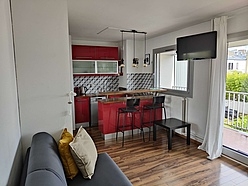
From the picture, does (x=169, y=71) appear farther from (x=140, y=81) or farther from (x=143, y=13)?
(x=143, y=13)

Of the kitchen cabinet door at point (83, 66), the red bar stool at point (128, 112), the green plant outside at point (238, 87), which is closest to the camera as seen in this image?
the green plant outside at point (238, 87)

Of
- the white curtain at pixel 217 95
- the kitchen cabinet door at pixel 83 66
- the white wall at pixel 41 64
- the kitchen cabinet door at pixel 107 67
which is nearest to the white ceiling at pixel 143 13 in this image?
the white curtain at pixel 217 95

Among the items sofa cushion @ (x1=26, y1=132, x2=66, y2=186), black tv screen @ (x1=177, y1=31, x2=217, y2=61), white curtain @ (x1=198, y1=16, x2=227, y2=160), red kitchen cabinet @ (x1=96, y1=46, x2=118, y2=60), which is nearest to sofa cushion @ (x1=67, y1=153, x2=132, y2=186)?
sofa cushion @ (x1=26, y1=132, x2=66, y2=186)

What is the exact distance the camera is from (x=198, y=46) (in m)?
3.35

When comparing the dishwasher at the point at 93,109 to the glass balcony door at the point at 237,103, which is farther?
the dishwasher at the point at 93,109

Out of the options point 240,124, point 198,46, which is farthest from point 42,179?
point 240,124

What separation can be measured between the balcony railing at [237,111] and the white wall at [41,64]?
3384mm

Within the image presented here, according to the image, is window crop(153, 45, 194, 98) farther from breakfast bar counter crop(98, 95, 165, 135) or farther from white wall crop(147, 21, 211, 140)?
breakfast bar counter crop(98, 95, 165, 135)

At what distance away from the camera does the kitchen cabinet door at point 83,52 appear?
199 inches

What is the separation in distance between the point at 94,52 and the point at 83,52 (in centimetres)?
33

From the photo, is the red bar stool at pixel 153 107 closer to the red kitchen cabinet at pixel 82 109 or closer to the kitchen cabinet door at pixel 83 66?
the red kitchen cabinet at pixel 82 109

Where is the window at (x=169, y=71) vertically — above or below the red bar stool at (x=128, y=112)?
above

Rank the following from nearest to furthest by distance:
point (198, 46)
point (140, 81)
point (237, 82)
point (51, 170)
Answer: point (51, 170), point (198, 46), point (237, 82), point (140, 81)

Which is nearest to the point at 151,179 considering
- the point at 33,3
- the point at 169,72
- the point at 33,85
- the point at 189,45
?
the point at 33,85
